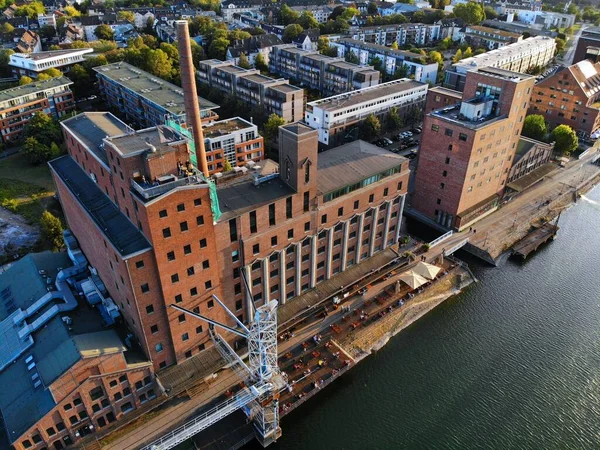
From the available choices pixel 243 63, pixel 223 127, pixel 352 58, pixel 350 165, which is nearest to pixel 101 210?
pixel 350 165

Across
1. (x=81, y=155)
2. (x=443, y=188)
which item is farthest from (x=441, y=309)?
(x=81, y=155)

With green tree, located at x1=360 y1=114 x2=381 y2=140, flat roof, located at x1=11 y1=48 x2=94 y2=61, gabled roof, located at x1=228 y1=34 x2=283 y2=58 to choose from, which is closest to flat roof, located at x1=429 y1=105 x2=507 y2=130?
green tree, located at x1=360 y1=114 x2=381 y2=140

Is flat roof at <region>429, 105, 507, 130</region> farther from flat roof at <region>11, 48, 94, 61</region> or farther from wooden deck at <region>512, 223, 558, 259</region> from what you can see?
flat roof at <region>11, 48, 94, 61</region>

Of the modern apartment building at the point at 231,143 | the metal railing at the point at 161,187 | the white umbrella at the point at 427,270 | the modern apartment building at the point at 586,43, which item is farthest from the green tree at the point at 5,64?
the modern apartment building at the point at 586,43

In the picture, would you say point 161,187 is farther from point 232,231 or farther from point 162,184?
point 232,231

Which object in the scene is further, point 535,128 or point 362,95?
point 362,95

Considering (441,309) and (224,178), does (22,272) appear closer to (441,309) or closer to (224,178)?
(224,178)

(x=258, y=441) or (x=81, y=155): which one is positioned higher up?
(x=81, y=155)
